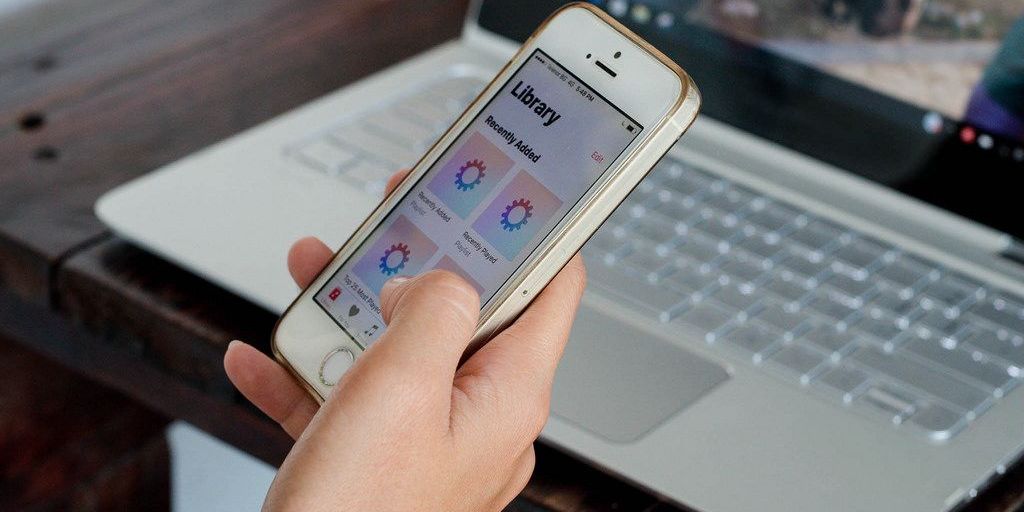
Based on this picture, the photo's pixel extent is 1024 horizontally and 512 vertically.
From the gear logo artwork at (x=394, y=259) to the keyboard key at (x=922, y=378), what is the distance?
0.78 feet

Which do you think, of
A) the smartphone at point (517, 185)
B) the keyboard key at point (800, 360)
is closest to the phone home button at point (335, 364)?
the smartphone at point (517, 185)

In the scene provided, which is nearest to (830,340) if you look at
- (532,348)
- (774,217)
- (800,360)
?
(800,360)

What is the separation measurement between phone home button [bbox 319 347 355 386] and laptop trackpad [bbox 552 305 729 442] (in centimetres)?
10

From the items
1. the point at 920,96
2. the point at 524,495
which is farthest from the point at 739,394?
the point at 920,96

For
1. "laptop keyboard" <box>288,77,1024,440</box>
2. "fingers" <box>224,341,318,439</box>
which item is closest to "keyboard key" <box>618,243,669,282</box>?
"laptop keyboard" <box>288,77,1024,440</box>

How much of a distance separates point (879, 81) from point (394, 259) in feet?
1.16

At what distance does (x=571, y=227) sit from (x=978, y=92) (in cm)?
34

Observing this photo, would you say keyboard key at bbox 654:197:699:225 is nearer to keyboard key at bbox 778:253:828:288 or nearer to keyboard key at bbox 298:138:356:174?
keyboard key at bbox 778:253:828:288

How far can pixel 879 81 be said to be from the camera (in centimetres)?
73

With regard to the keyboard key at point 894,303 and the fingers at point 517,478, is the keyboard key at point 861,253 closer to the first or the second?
the keyboard key at point 894,303

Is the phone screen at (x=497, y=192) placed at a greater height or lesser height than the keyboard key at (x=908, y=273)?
greater

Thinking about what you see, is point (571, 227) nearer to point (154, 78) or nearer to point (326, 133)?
point (326, 133)

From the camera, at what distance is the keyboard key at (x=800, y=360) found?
59cm

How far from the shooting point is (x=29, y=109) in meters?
0.81
